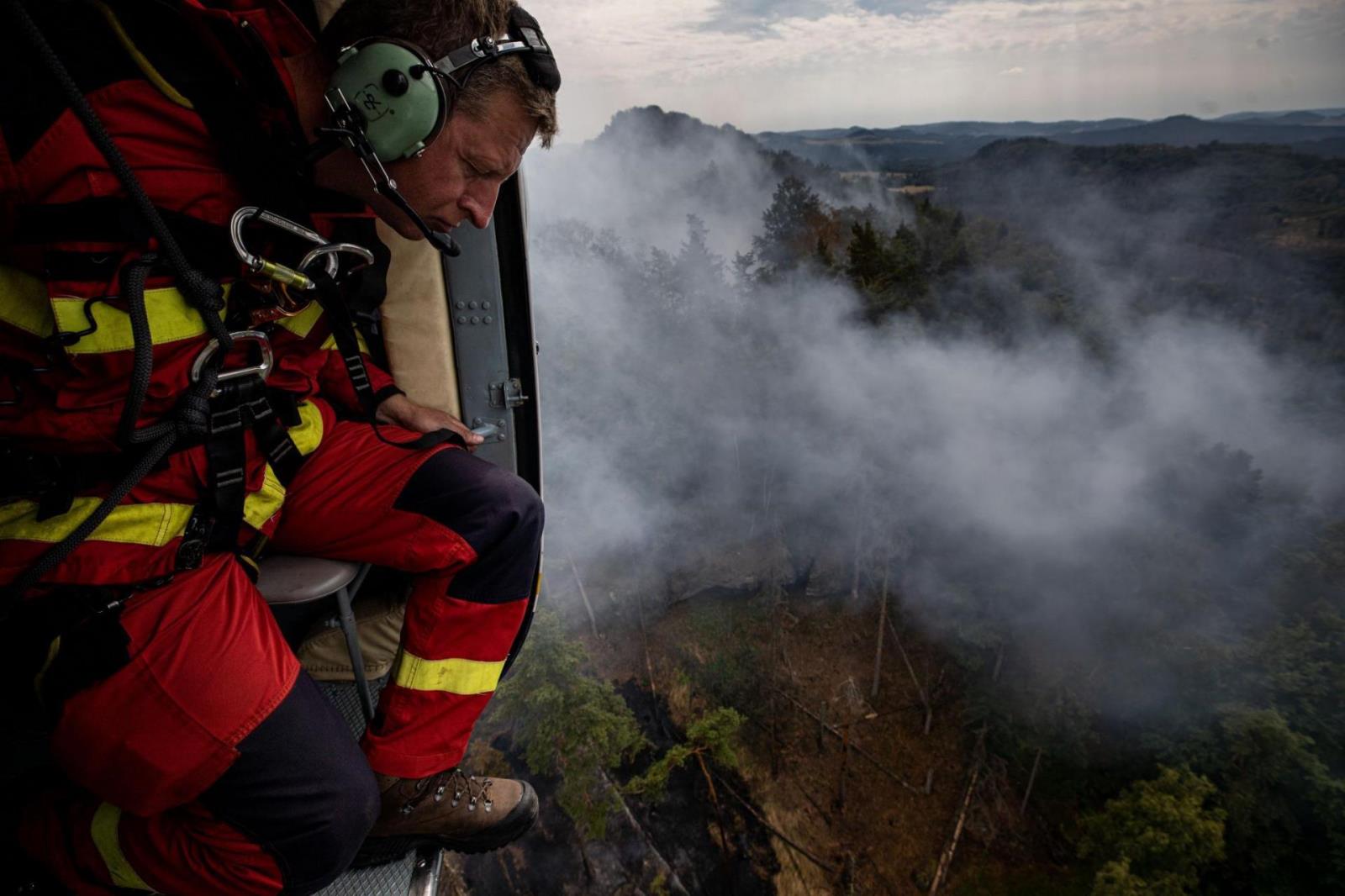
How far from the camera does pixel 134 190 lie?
1.05m

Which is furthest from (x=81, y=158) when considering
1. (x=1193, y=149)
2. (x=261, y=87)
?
(x=1193, y=149)

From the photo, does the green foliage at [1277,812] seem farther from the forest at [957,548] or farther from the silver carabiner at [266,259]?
the silver carabiner at [266,259]

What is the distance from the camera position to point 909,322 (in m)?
27.5

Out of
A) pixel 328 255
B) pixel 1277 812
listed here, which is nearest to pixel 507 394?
pixel 328 255

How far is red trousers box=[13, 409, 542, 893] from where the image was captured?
1187 mm

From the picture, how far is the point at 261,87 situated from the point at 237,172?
0.17m

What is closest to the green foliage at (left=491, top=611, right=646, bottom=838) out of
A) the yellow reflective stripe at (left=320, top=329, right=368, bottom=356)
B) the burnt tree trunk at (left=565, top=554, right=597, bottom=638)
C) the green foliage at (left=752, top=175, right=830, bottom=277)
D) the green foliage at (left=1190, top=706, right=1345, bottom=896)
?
the burnt tree trunk at (left=565, top=554, right=597, bottom=638)

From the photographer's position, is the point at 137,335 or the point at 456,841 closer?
the point at 137,335

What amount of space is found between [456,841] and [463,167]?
1.84 meters

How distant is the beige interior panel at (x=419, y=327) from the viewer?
2.12 meters

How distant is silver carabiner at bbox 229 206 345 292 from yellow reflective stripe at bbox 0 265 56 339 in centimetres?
31

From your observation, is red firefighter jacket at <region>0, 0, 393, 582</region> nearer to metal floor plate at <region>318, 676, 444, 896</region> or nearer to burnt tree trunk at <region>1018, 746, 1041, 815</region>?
metal floor plate at <region>318, 676, 444, 896</region>

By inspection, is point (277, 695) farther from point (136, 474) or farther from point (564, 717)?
point (564, 717)

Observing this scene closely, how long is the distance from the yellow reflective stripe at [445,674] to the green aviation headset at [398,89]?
3.50 feet
